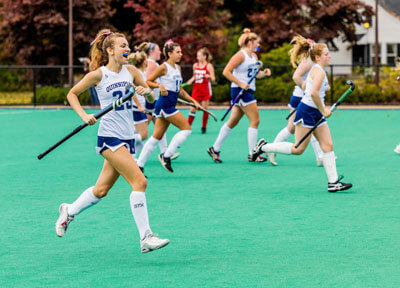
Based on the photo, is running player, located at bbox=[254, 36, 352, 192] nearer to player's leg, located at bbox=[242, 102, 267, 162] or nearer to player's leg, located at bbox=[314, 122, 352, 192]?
player's leg, located at bbox=[314, 122, 352, 192]

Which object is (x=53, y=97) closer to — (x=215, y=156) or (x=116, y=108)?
(x=215, y=156)

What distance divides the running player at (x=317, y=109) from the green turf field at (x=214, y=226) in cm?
29

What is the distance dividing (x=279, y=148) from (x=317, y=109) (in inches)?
43.3

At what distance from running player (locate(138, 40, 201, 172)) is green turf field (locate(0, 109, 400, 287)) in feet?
1.17

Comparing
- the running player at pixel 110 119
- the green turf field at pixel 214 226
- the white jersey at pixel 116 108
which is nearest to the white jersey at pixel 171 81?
the green turf field at pixel 214 226

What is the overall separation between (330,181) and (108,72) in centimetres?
372

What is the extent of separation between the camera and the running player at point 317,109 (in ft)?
30.8

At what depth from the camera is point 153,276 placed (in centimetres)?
577

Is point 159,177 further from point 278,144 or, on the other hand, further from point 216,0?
point 216,0

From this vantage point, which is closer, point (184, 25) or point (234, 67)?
point (234, 67)

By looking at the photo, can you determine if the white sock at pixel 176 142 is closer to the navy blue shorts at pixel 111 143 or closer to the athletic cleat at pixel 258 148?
the athletic cleat at pixel 258 148

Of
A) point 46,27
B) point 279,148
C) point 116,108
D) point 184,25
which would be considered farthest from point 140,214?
point 46,27

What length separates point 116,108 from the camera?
6.83m

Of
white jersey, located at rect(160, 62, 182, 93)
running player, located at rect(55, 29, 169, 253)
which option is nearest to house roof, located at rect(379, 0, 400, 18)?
white jersey, located at rect(160, 62, 182, 93)
